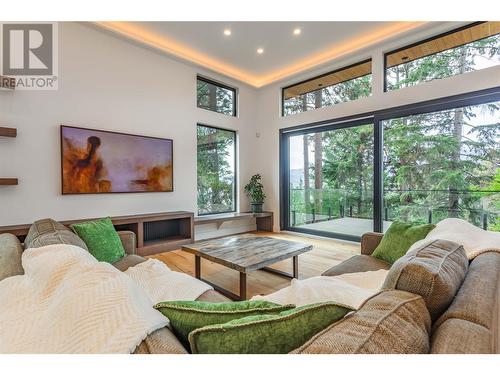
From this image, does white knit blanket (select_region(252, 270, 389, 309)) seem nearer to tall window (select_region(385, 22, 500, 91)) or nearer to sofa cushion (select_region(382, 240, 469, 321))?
sofa cushion (select_region(382, 240, 469, 321))

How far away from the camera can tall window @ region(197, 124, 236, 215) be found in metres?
4.76

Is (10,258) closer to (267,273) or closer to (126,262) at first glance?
(126,262)

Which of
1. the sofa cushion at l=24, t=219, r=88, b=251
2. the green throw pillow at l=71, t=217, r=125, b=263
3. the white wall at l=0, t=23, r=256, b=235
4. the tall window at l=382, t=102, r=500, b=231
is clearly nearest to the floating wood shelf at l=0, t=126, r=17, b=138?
the white wall at l=0, t=23, r=256, b=235

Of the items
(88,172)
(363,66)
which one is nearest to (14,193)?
(88,172)

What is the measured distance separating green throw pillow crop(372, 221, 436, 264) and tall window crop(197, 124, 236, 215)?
11.0 feet

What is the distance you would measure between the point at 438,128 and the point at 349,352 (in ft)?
13.0

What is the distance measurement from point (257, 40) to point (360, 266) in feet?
11.9

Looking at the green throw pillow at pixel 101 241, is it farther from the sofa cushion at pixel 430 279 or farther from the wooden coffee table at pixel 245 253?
the sofa cushion at pixel 430 279

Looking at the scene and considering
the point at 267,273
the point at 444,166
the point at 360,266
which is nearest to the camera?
the point at 360,266

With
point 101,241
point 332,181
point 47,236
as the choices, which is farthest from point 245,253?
point 332,181

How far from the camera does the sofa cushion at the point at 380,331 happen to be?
0.55 m

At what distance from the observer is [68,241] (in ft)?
5.26
